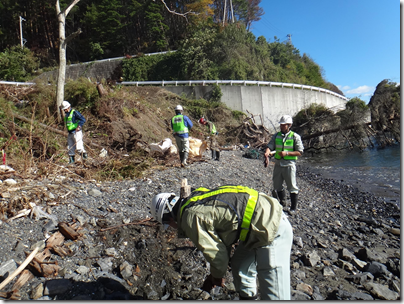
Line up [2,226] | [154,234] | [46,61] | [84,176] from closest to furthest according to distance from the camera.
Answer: [2,226], [154,234], [84,176], [46,61]

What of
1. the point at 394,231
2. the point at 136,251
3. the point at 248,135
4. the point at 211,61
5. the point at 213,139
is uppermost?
the point at 211,61

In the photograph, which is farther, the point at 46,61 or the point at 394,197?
the point at 46,61

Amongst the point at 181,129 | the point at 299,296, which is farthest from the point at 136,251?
the point at 181,129

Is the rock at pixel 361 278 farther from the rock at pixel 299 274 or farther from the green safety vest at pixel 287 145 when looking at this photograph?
the green safety vest at pixel 287 145

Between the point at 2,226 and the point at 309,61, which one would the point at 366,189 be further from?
the point at 309,61

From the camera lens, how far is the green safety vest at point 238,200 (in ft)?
7.05

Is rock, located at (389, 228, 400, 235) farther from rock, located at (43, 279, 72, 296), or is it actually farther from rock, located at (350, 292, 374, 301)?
rock, located at (43, 279, 72, 296)

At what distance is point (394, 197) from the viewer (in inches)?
305

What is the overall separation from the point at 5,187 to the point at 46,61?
3267cm

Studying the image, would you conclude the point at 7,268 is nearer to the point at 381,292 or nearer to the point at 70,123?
the point at 381,292

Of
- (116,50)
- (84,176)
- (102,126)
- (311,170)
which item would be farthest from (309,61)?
(84,176)

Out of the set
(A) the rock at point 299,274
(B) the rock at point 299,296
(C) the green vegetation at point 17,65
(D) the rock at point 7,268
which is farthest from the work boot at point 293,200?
(C) the green vegetation at point 17,65

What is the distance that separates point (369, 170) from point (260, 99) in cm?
1171

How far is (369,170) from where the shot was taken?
11.7 meters
